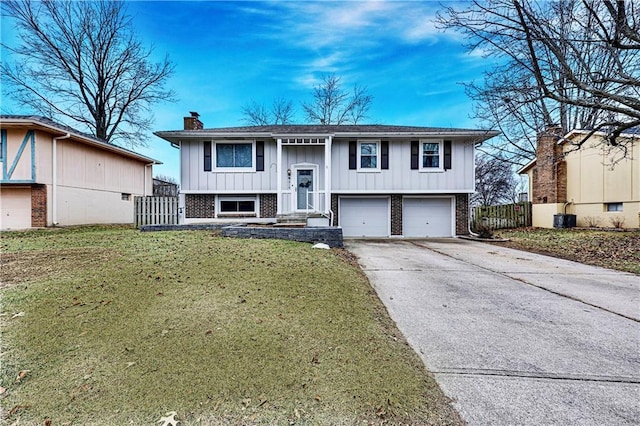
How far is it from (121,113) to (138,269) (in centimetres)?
2211

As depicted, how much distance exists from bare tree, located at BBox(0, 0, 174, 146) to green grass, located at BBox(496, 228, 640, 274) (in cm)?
2405

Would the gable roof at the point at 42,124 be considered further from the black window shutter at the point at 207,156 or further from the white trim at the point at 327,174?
the white trim at the point at 327,174

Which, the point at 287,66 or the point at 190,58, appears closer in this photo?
the point at 190,58

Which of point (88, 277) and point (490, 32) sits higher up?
point (490, 32)

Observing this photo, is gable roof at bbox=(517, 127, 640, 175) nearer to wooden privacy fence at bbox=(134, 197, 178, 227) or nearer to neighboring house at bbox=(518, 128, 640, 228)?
neighboring house at bbox=(518, 128, 640, 228)

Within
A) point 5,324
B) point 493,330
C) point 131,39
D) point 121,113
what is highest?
point 131,39

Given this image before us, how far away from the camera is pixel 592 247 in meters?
10.0

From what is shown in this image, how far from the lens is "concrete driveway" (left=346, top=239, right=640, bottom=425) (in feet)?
7.39

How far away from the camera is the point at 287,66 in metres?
17.4

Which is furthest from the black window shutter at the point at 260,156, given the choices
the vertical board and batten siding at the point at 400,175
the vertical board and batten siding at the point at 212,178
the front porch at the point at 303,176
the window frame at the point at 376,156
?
the window frame at the point at 376,156

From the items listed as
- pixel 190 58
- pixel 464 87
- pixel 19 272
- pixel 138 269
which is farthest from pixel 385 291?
pixel 190 58

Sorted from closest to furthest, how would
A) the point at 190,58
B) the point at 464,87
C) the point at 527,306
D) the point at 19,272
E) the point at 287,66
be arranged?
the point at 527,306 < the point at 19,272 < the point at 464,87 < the point at 190,58 < the point at 287,66

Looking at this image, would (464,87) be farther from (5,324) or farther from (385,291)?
(5,324)

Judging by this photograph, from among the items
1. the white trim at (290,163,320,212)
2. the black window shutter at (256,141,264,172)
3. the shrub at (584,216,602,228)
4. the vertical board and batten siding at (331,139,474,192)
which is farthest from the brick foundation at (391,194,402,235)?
the shrub at (584,216,602,228)
